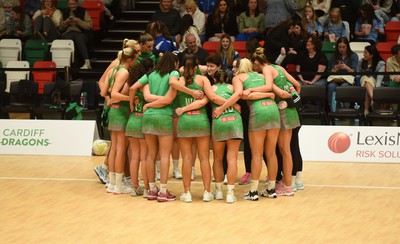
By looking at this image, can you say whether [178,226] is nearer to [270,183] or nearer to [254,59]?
[270,183]

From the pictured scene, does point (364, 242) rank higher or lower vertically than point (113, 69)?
lower

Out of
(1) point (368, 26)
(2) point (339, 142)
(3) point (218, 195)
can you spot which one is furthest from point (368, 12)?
(3) point (218, 195)

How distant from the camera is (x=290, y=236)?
924cm

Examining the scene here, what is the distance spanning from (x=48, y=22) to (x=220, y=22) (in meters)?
3.61

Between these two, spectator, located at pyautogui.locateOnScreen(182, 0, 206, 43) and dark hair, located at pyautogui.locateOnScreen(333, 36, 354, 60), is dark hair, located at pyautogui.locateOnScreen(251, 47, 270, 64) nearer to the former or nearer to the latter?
dark hair, located at pyautogui.locateOnScreen(333, 36, 354, 60)

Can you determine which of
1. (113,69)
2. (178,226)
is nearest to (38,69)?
(113,69)

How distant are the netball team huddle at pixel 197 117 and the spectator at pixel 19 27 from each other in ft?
26.0

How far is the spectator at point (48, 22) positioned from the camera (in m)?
18.1

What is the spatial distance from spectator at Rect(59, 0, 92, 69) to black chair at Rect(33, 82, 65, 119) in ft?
6.11

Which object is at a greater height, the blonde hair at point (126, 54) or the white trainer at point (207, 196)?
the blonde hair at point (126, 54)

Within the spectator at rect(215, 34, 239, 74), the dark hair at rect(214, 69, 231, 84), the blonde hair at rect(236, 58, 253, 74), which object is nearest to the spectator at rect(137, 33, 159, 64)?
the dark hair at rect(214, 69, 231, 84)

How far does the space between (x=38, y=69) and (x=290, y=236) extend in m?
8.26

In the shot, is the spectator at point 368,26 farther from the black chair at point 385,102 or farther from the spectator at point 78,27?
the spectator at point 78,27

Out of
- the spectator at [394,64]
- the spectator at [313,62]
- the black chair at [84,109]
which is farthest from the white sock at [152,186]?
the spectator at [394,64]
